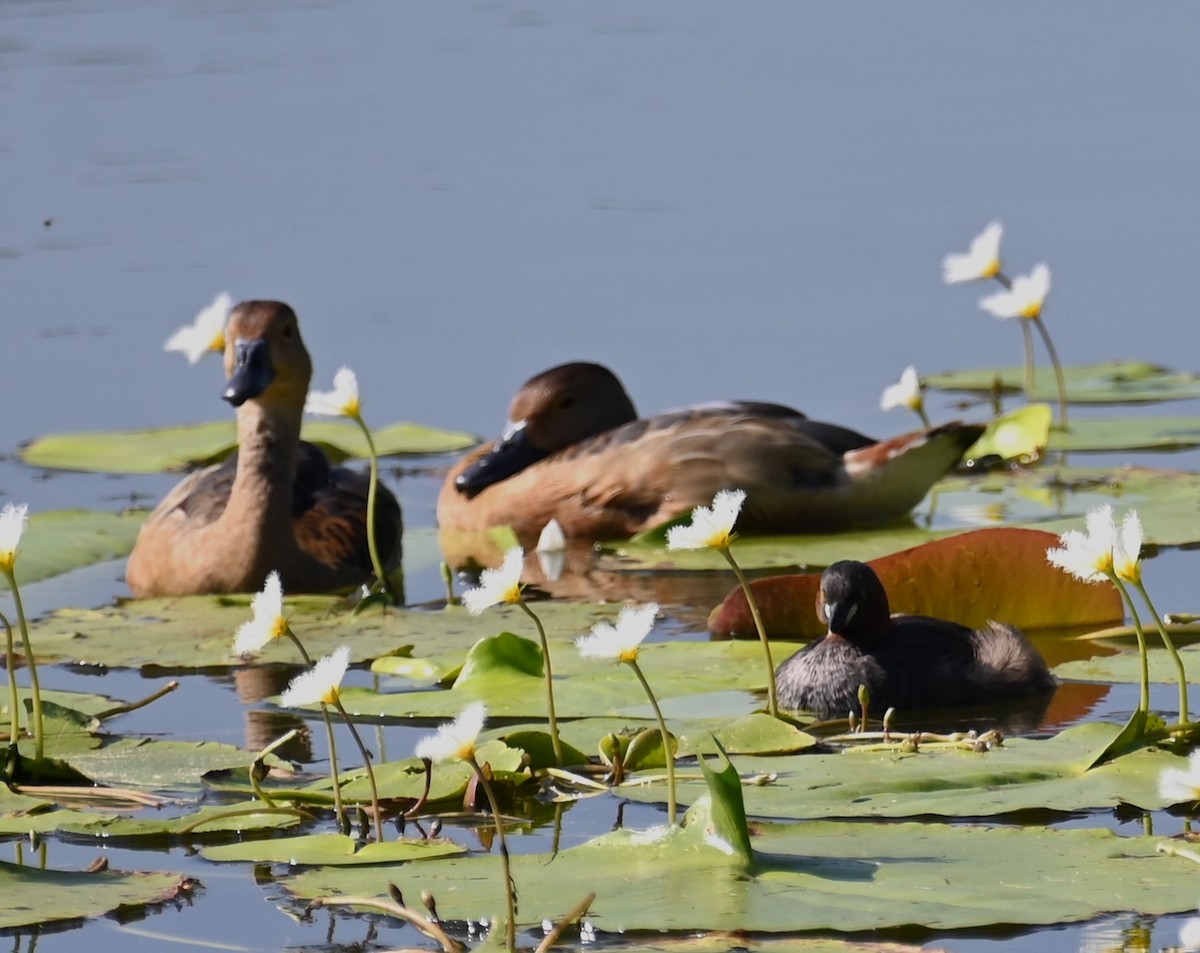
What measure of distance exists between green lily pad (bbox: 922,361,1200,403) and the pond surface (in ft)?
0.94

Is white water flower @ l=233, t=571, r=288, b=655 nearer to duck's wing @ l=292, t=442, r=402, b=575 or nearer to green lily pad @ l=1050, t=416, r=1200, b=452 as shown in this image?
duck's wing @ l=292, t=442, r=402, b=575

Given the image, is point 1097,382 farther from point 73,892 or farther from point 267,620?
point 73,892

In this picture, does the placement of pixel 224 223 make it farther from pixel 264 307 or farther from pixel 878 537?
pixel 878 537

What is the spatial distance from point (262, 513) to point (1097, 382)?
3987 mm

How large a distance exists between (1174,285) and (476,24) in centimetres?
1301

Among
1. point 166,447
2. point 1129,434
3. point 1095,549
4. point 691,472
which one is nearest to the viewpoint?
point 1095,549

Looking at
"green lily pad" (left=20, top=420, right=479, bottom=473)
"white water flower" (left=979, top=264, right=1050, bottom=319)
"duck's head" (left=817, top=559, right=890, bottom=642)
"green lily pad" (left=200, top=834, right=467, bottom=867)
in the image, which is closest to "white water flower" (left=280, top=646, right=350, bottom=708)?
"green lily pad" (left=200, top=834, right=467, bottom=867)

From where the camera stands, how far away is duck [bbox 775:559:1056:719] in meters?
5.39

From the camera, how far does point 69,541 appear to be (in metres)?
8.02

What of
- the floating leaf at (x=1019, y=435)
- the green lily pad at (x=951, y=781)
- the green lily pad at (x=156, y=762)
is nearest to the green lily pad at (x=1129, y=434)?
the floating leaf at (x=1019, y=435)

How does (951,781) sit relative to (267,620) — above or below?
below

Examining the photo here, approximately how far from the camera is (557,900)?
3.81m

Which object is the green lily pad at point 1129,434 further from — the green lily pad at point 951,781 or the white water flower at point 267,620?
the white water flower at point 267,620

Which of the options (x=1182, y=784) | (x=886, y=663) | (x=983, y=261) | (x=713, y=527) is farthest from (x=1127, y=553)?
(x=983, y=261)
